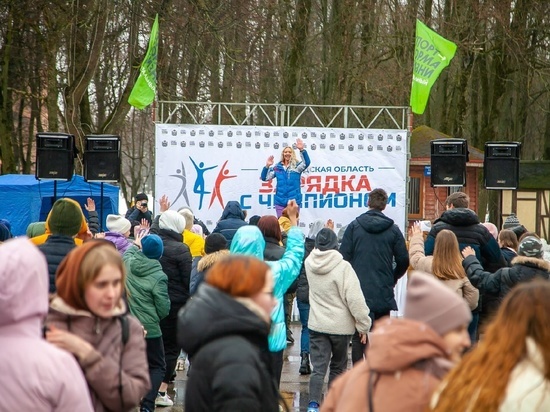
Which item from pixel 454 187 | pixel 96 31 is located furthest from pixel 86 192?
pixel 454 187

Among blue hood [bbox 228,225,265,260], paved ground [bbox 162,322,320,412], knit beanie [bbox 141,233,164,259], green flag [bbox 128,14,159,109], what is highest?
green flag [bbox 128,14,159,109]

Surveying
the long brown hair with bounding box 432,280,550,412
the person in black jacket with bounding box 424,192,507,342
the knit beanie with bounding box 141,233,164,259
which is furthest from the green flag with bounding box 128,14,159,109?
the long brown hair with bounding box 432,280,550,412

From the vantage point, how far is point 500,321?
3.70 m

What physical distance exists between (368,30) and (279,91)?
12.5 ft

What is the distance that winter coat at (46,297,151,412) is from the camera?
4512mm

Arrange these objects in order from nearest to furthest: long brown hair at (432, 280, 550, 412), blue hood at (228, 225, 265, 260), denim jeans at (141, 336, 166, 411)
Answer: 1. long brown hair at (432, 280, 550, 412)
2. blue hood at (228, 225, 265, 260)
3. denim jeans at (141, 336, 166, 411)

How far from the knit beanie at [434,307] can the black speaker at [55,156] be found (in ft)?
44.4

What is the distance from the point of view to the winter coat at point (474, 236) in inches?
391

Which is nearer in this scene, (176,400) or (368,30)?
(176,400)

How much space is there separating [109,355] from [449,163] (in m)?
12.9

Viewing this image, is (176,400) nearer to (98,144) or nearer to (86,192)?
(98,144)

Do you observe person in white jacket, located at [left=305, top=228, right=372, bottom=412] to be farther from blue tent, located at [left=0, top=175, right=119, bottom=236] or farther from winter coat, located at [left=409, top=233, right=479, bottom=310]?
blue tent, located at [left=0, top=175, right=119, bottom=236]

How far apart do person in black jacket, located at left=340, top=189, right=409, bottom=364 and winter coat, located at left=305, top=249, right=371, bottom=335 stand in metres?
0.90

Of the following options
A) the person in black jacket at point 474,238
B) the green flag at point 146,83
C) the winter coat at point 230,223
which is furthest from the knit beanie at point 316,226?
the green flag at point 146,83
